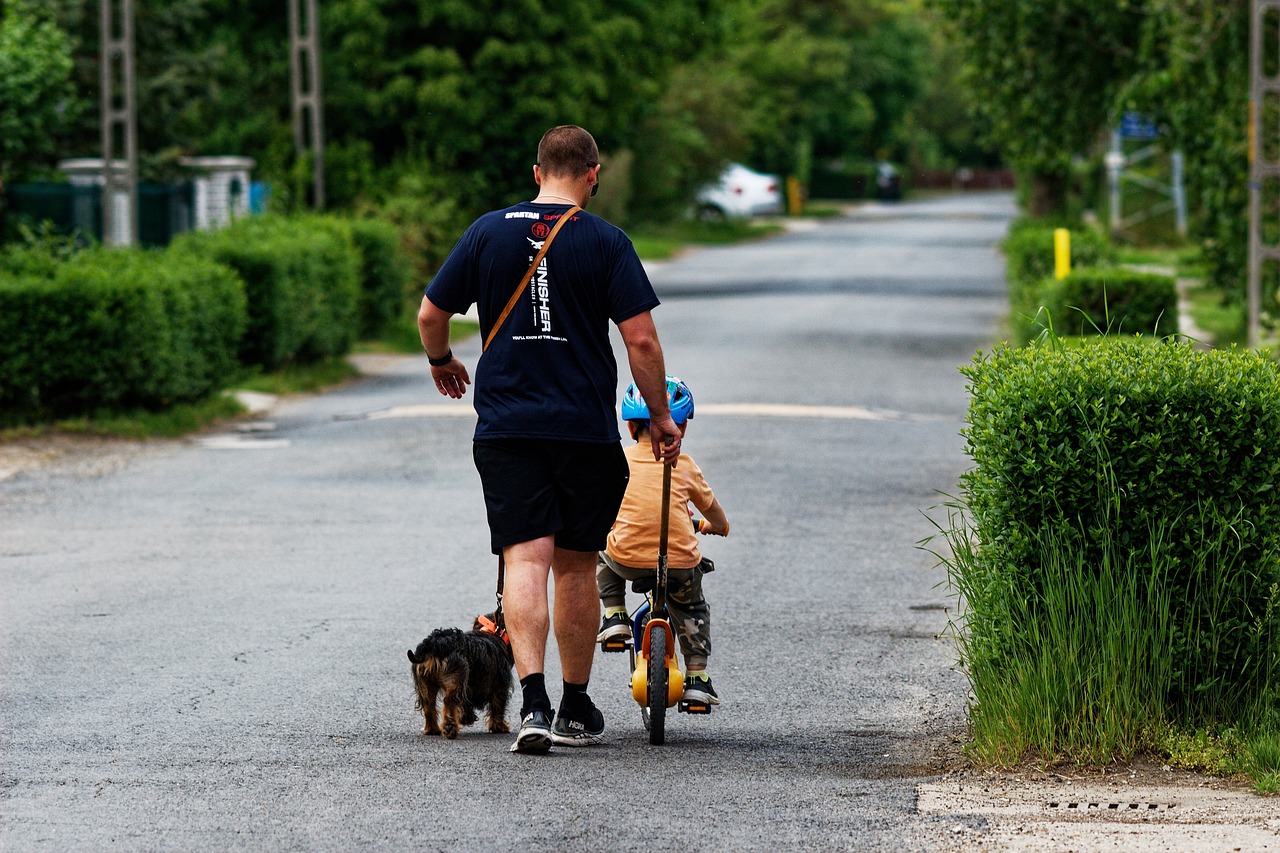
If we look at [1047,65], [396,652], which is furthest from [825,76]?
[396,652]

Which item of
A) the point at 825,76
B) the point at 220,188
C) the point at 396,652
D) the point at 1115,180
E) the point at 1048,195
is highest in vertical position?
the point at 825,76

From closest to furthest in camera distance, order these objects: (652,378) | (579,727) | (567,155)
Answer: (652,378), (567,155), (579,727)

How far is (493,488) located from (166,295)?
32.8 ft

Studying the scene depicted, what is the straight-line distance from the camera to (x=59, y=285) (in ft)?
46.9

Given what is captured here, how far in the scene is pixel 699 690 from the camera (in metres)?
Result: 6.21

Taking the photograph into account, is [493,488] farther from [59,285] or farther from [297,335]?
[297,335]

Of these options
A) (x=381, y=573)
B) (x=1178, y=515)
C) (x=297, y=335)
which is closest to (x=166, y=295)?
(x=297, y=335)

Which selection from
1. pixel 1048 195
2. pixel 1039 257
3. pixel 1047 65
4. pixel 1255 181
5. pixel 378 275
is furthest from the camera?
pixel 1048 195

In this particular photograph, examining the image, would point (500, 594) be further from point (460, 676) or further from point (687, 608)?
point (687, 608)

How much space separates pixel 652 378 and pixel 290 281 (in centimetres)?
1294

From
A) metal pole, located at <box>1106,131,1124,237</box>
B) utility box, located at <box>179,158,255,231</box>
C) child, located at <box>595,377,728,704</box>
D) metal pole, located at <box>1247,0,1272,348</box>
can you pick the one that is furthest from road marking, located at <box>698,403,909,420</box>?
metal pole, located at <box>1106,131,1124,237</box>

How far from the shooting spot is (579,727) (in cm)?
609

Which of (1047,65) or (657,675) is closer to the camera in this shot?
(657,675)

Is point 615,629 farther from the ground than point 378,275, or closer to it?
closer to it
